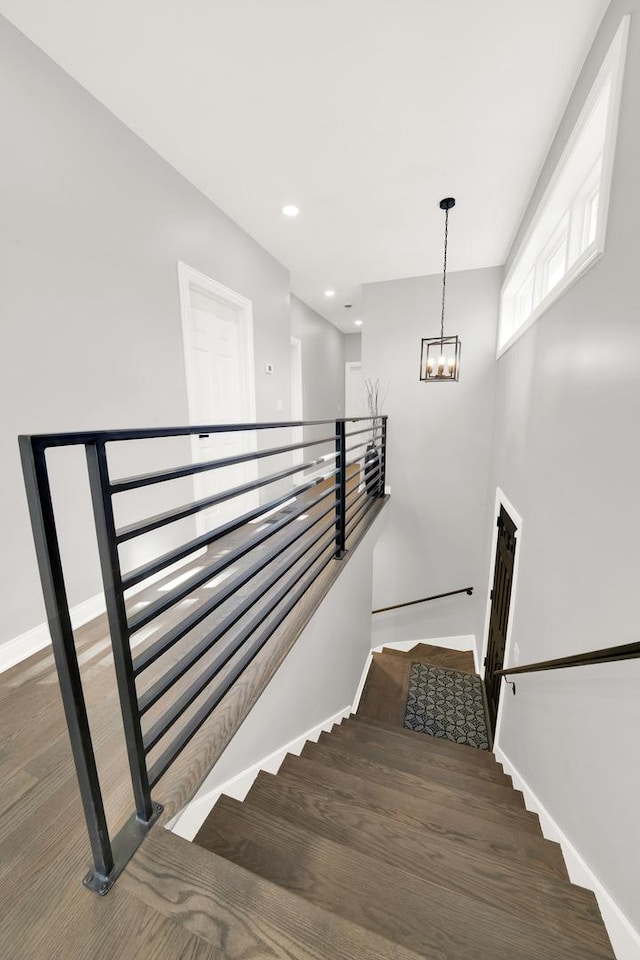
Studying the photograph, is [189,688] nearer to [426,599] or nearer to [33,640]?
[33,640]

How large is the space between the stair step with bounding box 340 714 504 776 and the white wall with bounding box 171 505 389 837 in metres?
0.28

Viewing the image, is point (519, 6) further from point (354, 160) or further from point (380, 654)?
point (380, 654)

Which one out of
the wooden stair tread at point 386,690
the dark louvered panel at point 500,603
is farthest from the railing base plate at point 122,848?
the wooden stair tread at point 386,690

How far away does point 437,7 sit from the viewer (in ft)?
5.02

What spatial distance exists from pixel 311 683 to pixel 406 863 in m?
1.08

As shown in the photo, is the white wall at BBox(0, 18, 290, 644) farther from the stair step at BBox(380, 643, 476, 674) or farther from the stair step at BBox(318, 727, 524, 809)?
the stair step at BBox(380, 643, 476, 674)

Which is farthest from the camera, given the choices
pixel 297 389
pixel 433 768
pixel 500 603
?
pixel 297 389

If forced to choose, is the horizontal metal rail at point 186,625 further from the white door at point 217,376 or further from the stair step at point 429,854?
the white door at point 217,376

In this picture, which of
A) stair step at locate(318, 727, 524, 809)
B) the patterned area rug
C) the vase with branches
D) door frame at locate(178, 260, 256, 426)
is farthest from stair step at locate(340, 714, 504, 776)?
door frame at locate(178, 260, 256, 426)

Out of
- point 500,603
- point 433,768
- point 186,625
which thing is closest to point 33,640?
point 186,625

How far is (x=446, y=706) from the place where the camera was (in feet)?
12.7

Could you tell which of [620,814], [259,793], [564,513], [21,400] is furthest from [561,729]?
[21,400]

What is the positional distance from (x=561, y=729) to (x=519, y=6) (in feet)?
9.73

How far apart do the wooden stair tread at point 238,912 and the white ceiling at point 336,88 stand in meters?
2.81
